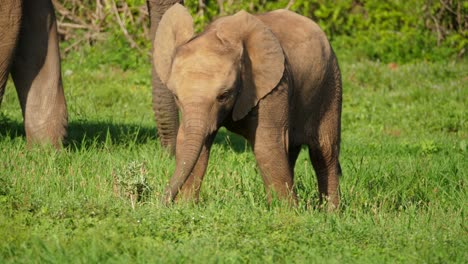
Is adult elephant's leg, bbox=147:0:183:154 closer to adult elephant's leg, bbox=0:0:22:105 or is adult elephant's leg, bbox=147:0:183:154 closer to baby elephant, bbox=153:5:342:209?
adult elephant's leg, bbox=0:0:22:105

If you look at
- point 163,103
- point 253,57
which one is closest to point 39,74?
point 163,103

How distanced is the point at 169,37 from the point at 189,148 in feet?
3.52

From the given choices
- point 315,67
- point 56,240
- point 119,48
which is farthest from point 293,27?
point 119,48

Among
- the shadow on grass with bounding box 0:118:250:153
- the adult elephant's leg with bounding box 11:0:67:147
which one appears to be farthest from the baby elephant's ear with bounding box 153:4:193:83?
the shadow on grass with bounding box 0:118:250:153

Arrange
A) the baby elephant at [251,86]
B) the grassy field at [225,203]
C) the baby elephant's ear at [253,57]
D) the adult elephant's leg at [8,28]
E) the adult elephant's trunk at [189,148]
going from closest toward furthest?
the grassy field at [225,203] → the adult elephant's trunk at [189,148] → the baby elephant at [251,86] → the baby elephant's ear at [253,57] → the adult elephant's leg at [8,28]

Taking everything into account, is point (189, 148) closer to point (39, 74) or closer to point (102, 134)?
point (39, 74)

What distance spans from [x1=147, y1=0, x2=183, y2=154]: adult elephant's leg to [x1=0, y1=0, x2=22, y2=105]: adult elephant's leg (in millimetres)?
1272

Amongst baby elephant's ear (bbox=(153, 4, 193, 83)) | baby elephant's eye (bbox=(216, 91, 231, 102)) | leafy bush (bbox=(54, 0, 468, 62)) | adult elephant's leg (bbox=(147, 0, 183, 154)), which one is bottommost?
leafy bush (bbox=(54, 0, 468, 62))

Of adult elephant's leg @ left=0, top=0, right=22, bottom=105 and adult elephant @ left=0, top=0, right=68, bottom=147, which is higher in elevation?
adult elephant's leg @ left=0, top=0, right=22, bottom=105

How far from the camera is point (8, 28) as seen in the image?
9.69 m

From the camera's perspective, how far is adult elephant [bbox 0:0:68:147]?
33.1 ft

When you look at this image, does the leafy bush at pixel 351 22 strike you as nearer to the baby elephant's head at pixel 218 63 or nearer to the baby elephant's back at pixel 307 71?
the baby elephant's back at pixel 307 71

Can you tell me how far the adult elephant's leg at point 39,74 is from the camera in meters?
10.1

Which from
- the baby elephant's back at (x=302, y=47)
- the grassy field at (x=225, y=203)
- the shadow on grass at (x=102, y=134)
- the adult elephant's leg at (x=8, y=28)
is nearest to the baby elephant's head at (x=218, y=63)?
the baby elephant's back at (x=302, y=47)
